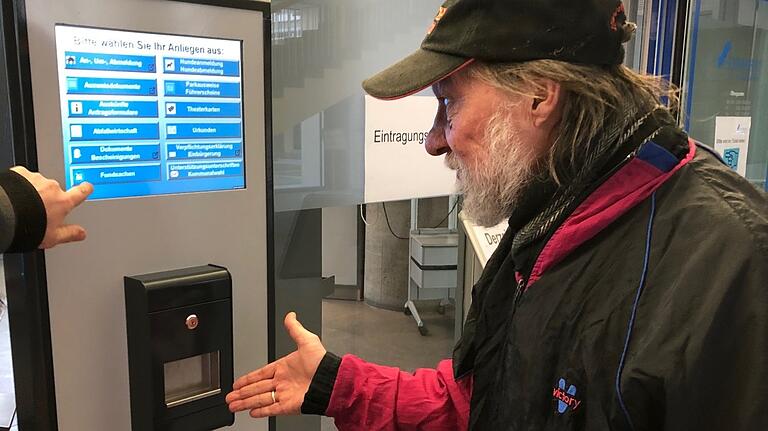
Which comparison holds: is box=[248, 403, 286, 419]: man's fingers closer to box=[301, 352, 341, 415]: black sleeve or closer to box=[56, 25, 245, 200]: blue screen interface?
box=[301, 352, 341, 415]: black sleeve

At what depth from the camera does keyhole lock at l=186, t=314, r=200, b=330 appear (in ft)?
3.97

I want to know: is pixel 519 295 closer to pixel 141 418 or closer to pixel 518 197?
pixel 518 197

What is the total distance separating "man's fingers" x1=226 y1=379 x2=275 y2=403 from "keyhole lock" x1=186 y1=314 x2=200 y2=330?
16cm

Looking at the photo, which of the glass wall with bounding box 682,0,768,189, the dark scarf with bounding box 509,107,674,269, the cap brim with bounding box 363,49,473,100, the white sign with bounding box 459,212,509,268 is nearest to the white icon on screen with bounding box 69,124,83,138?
the cap brim with bounding box 363,49,473,100

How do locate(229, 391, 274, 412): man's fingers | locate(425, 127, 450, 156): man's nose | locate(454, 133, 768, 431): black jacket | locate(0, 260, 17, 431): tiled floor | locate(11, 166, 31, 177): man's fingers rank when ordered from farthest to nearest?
locate(0, 260, 17, 431): tiled floor < locate(229, 391, 274, 412): man's fingers < locate(425, 127, 450, 156): man's nose < locate(11, 166, 31, 177): man's fingers < locate(454, 133, 768, 431): black jacket

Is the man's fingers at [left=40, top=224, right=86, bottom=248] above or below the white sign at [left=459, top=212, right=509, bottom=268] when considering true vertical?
above

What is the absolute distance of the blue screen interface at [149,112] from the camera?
112 centimetres

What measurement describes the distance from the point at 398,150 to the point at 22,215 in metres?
1.20

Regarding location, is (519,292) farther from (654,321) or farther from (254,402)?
(254,402)

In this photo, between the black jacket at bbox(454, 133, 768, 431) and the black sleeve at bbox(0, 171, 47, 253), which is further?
the black sleeve at bbox(0, 171, 47, 253)

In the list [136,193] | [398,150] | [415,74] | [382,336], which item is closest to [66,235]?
[136,193]

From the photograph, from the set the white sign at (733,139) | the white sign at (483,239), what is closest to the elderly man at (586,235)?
the white sign at (483,239)

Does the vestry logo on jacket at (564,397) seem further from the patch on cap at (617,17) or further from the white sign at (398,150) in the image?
the white sign at (398,150)

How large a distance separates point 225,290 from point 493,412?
1.86 feet
